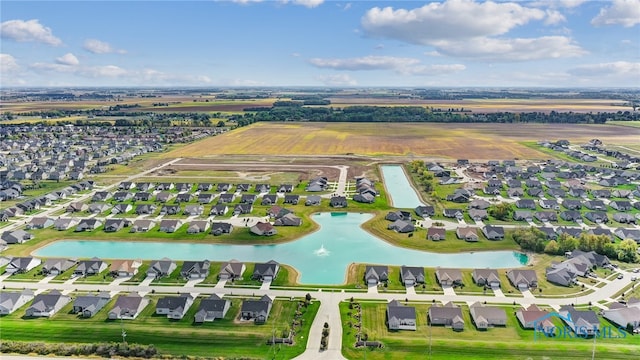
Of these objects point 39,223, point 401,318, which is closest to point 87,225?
point 39,223

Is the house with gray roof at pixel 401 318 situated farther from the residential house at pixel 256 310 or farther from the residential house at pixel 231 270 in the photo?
the residential house at pixel 231 270

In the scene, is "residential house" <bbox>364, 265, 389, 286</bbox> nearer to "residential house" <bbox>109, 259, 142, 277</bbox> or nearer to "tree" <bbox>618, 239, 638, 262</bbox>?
"residential house" <bbox>109, 259, 142, 277</bbox>

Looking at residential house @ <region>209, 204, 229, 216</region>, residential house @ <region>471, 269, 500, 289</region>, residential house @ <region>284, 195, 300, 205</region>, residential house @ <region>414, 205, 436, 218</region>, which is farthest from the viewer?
residential house @ <region>284, 195, 300, 205</region>

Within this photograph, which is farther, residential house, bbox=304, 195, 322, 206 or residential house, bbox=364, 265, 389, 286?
residential house, bbox=304, 195, 322, 206

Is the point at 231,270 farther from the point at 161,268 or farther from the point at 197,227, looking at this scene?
the point at 197,227

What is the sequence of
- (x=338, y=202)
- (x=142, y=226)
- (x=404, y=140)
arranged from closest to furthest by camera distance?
(x=142, y=226)
(x=338, y=202)
(x=404, y=140)

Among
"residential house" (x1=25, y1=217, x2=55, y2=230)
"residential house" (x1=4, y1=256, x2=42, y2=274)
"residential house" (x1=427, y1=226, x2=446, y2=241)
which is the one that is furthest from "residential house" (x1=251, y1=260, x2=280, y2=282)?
"residential house" (x1=25, y1=217, x2=55, y2=230)

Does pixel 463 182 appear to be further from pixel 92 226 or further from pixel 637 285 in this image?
pixel 92 226
